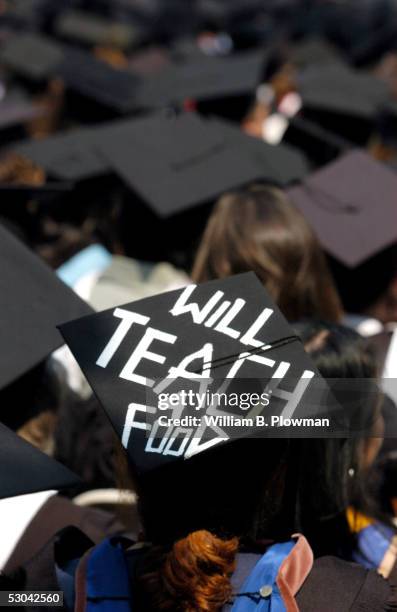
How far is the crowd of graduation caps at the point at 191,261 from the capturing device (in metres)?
1.32

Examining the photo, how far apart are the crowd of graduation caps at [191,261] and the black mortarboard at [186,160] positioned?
0.01 meters

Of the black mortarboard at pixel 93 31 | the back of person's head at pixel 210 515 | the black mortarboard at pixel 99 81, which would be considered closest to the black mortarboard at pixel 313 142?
the black mortarboard at pixel 99 81

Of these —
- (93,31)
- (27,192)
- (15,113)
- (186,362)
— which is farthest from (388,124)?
(93,31)

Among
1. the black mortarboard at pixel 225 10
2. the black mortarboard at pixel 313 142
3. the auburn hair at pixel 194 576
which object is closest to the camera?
the auburn hair at pixel 194 576

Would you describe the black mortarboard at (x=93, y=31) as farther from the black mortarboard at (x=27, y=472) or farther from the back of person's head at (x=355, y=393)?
the black mortarboard at (x=27, y=472)

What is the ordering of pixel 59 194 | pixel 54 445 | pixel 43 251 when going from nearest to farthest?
pixel 54 445 → pixel 43 251 → pixel 59 194

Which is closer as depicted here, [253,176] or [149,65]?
[253,176]

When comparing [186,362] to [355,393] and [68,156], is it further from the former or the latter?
[68,156]

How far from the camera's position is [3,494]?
1256 mm

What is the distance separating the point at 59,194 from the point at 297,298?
1369 millimetres

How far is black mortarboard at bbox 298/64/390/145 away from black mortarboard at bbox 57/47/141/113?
1.22 m

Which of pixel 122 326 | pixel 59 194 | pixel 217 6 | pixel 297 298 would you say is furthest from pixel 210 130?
pixel 217 6

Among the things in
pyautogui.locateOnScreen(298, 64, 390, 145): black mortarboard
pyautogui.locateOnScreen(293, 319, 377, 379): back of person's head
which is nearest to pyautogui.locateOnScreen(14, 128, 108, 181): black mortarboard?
pyautogui.locateOnScreen(298, 64, 390, 145): black mortarboard

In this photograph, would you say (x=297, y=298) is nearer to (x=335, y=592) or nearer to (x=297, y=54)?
(x=335, y=592)
